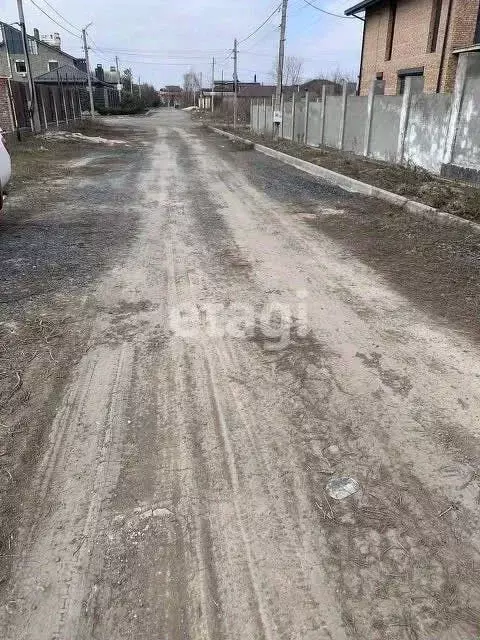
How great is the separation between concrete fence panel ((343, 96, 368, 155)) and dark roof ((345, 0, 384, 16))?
290 inches

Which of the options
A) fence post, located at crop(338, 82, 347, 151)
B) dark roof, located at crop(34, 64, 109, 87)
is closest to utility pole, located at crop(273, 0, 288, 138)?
fence post, located at crop(338, 82, 347, 151)

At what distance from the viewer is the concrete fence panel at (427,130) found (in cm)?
1269

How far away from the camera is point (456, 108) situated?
11906mm

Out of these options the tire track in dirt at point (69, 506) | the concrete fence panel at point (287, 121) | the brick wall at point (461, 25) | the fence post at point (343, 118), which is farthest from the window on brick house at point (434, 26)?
the tire track in dirt at point (69, 506)

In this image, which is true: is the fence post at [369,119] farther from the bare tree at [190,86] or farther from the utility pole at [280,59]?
the bare tree at [190,86]

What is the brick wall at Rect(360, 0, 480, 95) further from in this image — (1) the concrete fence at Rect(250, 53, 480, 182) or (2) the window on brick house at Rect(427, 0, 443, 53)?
(1) the concrete fence at Rect(250, 53, 480, 182)

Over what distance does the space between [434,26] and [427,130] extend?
8150 mm

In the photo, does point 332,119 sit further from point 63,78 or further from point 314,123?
point 63,78

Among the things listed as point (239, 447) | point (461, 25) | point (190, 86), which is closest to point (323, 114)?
point (461, 25)

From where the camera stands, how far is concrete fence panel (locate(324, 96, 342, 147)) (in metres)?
20.1

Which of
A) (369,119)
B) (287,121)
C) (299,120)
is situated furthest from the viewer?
(287,121)

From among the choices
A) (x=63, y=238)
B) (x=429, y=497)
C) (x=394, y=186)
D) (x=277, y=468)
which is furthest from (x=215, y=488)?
(x=394, y=186)

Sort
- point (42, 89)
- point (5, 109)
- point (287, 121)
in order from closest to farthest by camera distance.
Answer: point (5, 109) → point (287, 121) → point (42, 89)

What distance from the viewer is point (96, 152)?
20.4m
